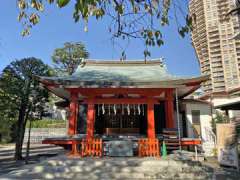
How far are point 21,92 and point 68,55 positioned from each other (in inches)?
1044

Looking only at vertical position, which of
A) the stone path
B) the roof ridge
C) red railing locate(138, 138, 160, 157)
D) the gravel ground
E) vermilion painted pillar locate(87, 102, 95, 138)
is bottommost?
the stone path

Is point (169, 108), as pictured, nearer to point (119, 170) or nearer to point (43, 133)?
point (119, 170)

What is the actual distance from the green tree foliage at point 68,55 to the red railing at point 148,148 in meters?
29.1

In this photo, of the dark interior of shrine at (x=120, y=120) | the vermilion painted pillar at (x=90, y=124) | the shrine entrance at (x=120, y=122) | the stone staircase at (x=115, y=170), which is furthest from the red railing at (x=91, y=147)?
the shrine entrance at (x=120, y=122)

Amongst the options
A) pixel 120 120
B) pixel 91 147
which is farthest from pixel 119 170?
pixel 120 120

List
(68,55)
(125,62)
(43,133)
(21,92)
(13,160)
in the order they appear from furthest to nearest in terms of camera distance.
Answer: (68,55) < (43,133) < (125,62) < (13,160) < (21,92)

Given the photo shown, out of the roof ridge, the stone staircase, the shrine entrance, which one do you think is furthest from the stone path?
the roof ridge

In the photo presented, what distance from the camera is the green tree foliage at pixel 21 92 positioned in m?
11.4

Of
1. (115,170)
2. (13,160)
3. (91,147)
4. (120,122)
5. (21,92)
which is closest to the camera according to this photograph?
(115,170)

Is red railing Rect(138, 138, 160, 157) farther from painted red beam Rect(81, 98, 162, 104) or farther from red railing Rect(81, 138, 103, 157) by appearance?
painted red beam Rect(81, 98, 162, 104)

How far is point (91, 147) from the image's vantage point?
9.51m

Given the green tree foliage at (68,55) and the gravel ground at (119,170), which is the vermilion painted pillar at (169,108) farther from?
the green tree foliage at (68,55)

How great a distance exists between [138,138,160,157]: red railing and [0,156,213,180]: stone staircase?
111 centimetres

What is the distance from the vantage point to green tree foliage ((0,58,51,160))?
11398 mm
